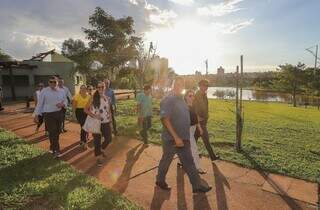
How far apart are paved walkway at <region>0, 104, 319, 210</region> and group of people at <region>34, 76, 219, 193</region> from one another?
0.23 m

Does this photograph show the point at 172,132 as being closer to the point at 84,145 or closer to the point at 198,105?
the point at 198,105

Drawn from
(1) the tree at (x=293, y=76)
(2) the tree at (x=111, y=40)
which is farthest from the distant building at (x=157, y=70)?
(1) the tree at (x=293, y=76)

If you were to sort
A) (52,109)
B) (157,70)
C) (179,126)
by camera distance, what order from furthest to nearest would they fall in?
(157,70) → (52,109) → (179,126)

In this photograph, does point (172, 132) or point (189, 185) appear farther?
point (189, 185)

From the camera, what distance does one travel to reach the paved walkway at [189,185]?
4.88 m

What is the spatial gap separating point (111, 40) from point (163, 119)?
30.7m

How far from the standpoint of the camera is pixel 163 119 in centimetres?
488

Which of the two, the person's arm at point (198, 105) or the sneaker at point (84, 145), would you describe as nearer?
the person's arm at point (198, 105)

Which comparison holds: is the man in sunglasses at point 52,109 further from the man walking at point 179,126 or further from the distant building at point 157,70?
the distant building at point 157,70

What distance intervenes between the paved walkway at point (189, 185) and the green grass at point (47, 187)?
35 cm

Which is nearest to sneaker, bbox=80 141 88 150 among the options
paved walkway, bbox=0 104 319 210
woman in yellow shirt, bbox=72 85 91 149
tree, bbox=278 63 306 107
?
woman in yellow shirt, bbox=72 85 91 149

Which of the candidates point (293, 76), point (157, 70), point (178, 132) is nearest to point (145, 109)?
point (178, 132)

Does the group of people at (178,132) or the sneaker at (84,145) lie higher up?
the group of people at (178,132)

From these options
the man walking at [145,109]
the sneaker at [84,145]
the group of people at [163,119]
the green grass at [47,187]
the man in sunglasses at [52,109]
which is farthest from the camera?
the man walking at [145,109]
